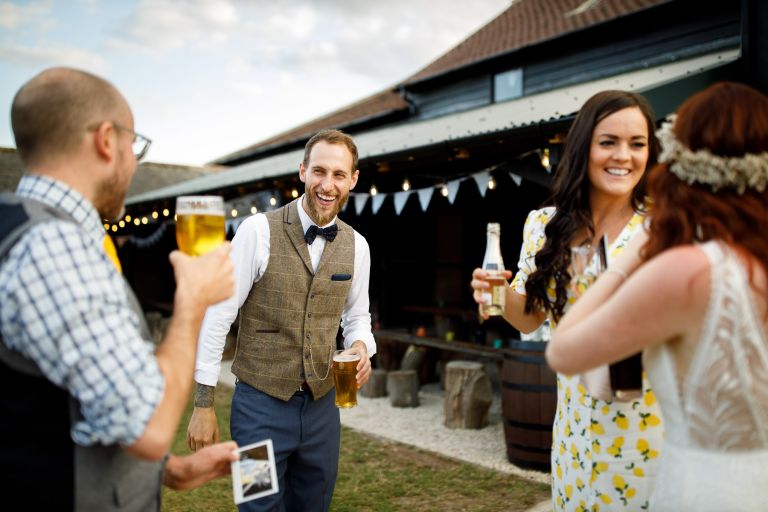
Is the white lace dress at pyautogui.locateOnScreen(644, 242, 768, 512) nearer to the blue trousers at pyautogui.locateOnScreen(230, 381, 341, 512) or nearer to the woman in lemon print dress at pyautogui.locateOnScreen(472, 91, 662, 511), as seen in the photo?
the woman in lemon print dress at pyautogui.locateOnScreen(472, 91, 662, 511)

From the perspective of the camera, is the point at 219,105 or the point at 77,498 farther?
the point at 219,105

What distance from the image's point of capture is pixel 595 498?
5.65 feet

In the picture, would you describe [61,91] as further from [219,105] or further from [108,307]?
[219,105]

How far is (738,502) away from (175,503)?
391cm

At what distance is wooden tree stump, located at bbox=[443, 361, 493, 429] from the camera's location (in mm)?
5969

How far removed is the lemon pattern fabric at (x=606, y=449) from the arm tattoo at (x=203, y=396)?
51.5 inches

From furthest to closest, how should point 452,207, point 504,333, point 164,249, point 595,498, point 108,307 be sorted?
1. point 164,249
2. point 452,207
3. point 504,333
4. point 595,498
5. point 108,307

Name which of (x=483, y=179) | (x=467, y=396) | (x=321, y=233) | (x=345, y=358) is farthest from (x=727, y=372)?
(x=467, y=396)

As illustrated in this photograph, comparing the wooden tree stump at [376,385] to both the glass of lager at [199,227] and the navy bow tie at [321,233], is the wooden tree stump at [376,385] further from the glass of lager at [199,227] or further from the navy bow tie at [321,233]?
the glass of lager at [199,227]

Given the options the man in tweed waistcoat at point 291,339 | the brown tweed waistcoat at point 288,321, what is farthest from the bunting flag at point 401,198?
the brown tweed waistcoat at point 288,321

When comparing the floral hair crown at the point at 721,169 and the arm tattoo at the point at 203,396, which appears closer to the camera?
the floral hair crown at the point at 721,169

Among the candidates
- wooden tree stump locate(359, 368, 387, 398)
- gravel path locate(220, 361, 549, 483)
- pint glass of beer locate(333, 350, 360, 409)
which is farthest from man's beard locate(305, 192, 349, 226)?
wooden tree stump locate(359, 368, 387, 398)

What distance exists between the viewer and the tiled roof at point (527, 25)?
10031 millimetres

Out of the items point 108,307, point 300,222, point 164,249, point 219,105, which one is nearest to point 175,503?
point 300,222
